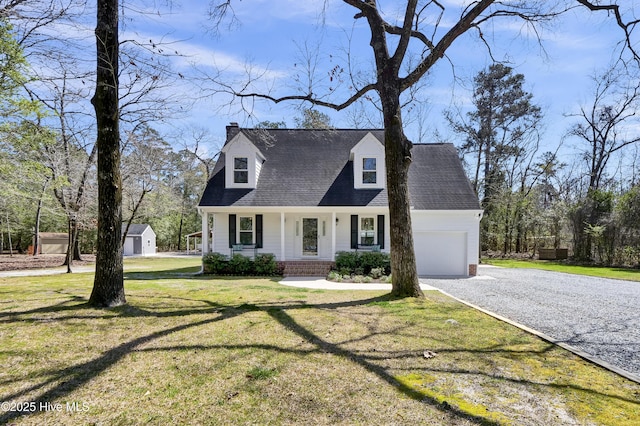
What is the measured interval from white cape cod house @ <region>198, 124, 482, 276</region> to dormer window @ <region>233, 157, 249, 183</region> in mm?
45

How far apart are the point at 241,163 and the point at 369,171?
589 cm

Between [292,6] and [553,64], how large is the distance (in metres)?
7.23

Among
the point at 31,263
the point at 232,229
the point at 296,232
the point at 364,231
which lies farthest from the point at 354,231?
the point at 31,263

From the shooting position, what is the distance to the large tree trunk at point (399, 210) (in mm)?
7823

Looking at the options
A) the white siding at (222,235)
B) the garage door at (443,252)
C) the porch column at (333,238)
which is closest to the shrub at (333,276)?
the porch column at (333,238)

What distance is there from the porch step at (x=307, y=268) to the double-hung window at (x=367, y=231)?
1.94m

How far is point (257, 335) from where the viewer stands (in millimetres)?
5023

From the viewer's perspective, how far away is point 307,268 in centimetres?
1443

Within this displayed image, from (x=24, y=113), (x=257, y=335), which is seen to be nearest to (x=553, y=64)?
(x=257, y=335)

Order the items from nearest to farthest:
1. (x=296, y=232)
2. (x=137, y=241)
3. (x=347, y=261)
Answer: (x=347, y=261) → (x=296, y=232) → (x=137, y=241)

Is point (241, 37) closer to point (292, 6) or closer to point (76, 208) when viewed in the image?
point (292, 6)

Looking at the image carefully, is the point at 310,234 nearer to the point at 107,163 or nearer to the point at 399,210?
the point at 399,210

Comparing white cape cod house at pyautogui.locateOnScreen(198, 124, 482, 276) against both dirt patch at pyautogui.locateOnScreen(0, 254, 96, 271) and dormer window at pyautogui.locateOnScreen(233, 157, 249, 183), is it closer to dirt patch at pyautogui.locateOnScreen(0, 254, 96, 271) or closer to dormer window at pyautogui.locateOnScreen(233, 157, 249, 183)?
dormer window at pyautogui.locateOnScreen(233, 157, 249, 183)

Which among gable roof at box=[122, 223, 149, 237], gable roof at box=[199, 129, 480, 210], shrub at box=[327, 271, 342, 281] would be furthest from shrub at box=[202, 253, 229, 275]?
gable roof at box=[122, 223, 149, 237]
